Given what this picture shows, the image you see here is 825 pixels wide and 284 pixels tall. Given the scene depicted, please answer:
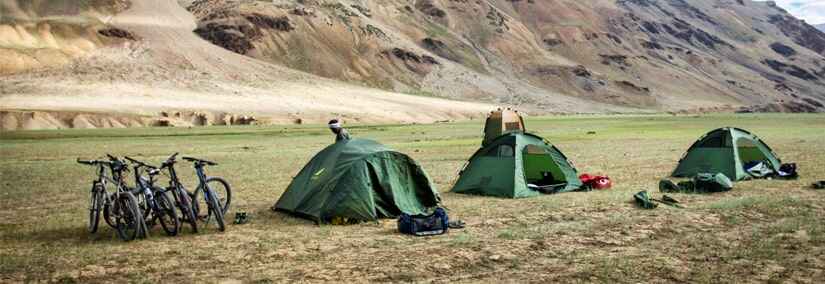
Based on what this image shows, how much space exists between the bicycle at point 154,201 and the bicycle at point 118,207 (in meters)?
0.25

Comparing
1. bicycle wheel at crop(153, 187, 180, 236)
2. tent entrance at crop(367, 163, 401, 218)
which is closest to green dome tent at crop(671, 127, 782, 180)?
tent entrance at crop(367, 163, 401, 218)

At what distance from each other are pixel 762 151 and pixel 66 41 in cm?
10680

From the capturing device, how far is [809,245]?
9812 mm

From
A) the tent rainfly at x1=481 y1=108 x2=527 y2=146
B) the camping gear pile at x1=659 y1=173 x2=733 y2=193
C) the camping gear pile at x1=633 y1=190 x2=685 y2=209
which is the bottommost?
the camping gear pile at x1=633 y1=190 x2=685 y2=209

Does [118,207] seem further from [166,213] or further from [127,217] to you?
[166,213]

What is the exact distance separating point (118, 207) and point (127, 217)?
0.23 metres

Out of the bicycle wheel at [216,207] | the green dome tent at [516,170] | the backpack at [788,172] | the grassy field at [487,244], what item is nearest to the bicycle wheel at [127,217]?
the grassy field at [487,244]

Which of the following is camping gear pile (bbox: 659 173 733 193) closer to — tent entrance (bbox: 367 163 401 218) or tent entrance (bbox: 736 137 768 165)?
tent entrance (bbox: 736 137 768 165)

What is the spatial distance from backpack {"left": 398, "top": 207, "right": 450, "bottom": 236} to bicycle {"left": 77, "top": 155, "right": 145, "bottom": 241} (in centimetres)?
442

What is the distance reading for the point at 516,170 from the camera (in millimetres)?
15969

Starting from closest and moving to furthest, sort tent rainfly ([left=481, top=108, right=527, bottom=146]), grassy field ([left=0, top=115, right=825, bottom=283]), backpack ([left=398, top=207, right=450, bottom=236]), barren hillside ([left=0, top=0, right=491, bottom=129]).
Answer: grassy field ([left=0, top=115, right=825, bottom=283]) < backpack ([left=398, top=207, right=450, bottom=236]) < tent rainfly ([left=481, top=108, right=527, bottom=146]) < barren hillside ([left=0, top=0, right=491, bottom=129])

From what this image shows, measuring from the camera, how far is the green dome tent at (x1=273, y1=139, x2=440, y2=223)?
12.8 meters

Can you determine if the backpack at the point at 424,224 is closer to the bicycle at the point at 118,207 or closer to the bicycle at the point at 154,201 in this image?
the bicycle at the point at 154,201

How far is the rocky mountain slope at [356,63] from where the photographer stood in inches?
3270
